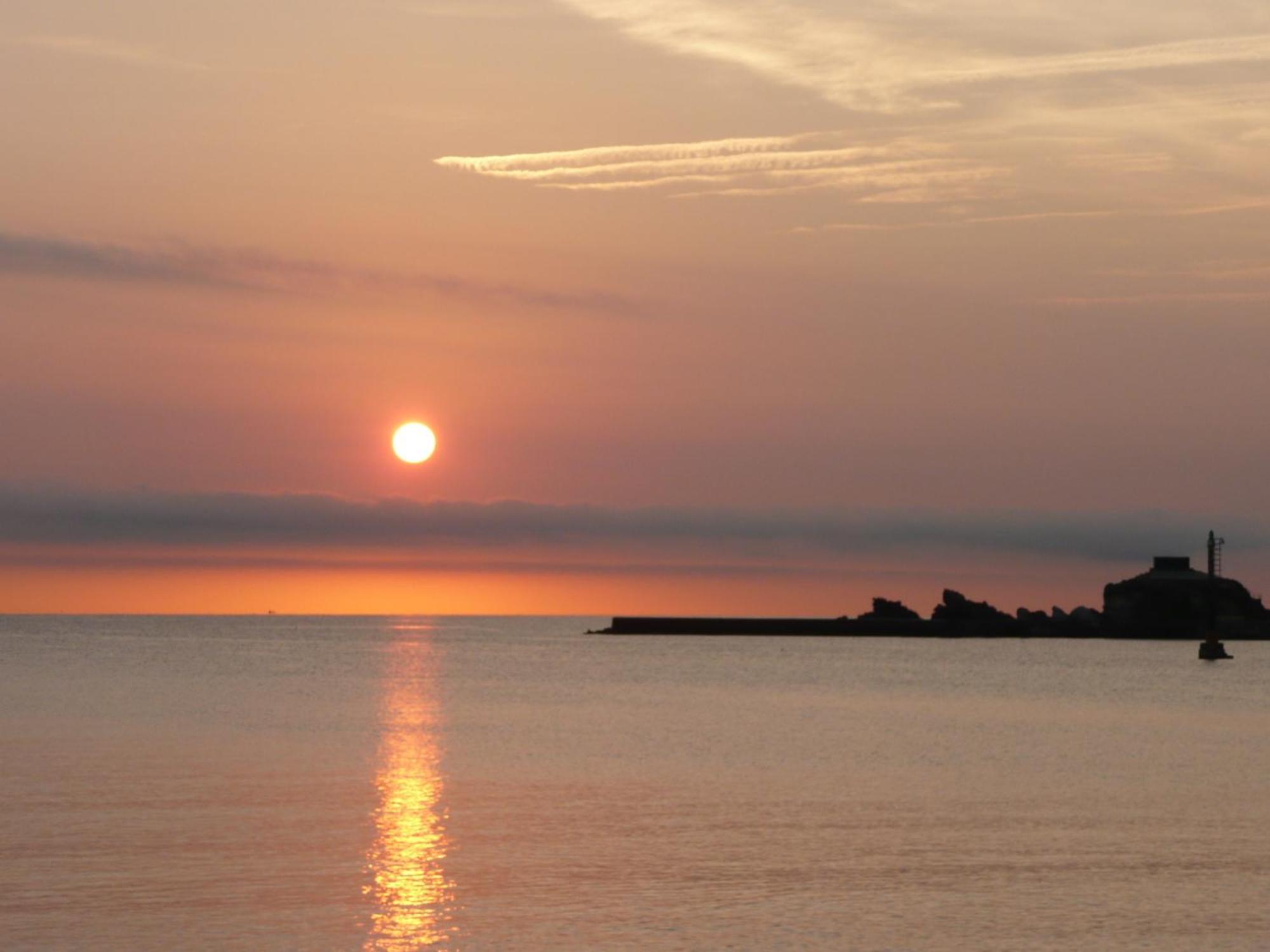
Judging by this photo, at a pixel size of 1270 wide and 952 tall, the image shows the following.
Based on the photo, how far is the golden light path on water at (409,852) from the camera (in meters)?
30.9

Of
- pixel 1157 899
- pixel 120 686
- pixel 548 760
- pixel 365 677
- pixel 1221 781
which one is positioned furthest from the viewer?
pixel 365 677

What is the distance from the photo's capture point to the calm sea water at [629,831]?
3141cm

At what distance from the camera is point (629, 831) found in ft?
146

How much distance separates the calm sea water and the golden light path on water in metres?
0.13

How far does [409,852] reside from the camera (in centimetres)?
4034

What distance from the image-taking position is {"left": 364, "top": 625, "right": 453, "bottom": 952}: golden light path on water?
101 ft

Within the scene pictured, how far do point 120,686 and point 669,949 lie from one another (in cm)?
11216

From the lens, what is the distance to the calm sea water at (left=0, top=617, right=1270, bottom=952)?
103 ft

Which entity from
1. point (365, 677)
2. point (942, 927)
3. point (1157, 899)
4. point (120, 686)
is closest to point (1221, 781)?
point (1157, 899)

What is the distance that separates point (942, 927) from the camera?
103 feet

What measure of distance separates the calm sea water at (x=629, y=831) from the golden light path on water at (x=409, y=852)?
13 cm

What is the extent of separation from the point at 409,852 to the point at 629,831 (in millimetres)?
6657

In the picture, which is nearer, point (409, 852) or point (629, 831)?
point (409, 852)

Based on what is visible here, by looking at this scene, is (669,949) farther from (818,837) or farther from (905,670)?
(905,670)
